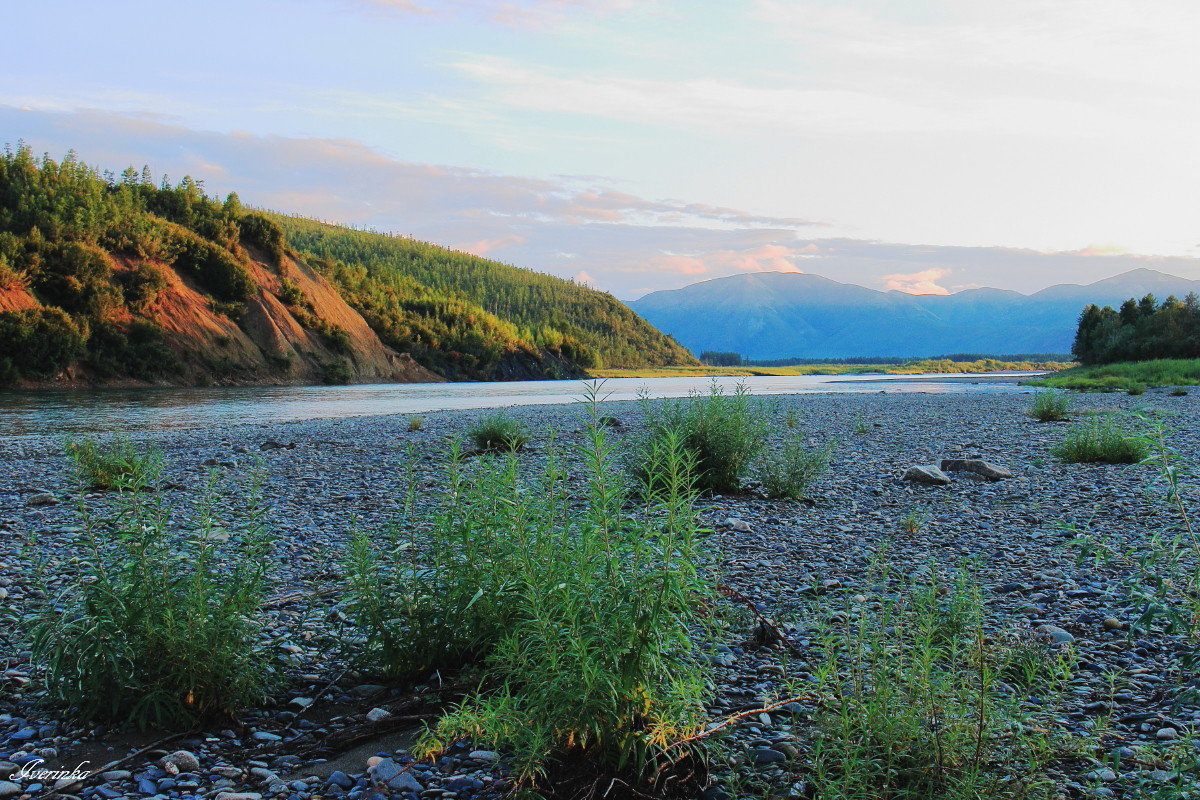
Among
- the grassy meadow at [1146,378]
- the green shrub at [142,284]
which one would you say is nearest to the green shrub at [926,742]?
the grassy meadow at [1146,378]

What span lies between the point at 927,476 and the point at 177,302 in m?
64.8

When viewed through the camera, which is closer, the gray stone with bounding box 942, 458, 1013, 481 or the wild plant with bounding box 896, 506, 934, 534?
the wild plant with bounding box 896, 506, 934, 534

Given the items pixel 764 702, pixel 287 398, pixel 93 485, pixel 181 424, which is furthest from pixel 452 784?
pixel 287 398

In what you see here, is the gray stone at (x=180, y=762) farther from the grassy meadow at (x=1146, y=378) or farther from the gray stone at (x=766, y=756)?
the grassy meadow at (x=1146, y=378)

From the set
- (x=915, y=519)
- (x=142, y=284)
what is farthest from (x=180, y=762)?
(x=142, y=284)

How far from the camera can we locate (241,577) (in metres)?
4.51

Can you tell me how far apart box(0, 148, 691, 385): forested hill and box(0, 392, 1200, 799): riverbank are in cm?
4050

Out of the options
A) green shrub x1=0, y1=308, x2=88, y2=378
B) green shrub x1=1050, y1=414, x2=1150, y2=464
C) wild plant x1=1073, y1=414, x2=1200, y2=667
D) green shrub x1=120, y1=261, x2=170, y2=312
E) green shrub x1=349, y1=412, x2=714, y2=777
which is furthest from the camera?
green shrub x1=120, y1=261, x2=170, y2=312

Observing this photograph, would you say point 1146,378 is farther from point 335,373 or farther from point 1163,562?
point 335,373

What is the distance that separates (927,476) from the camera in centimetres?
1254

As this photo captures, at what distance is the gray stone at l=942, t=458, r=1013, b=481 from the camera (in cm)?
1298

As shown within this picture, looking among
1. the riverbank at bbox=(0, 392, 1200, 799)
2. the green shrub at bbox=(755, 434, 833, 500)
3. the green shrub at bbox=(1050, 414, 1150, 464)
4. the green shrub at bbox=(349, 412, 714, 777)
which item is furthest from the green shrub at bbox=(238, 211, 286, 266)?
the green shrub at bbox=(349, 412, 714, 777)

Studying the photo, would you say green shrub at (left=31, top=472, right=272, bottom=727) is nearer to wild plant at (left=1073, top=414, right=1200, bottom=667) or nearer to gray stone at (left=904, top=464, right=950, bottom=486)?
wild plant at (left=1073, top=414, right=1200, bottom=667)

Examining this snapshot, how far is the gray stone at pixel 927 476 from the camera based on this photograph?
40.8ft
